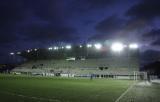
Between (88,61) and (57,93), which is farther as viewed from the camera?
(88,61)

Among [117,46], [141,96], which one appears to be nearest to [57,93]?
[141,96]

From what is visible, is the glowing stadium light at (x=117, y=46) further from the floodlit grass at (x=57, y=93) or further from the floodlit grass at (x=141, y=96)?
the floodlit grass at (x=141, y=96)

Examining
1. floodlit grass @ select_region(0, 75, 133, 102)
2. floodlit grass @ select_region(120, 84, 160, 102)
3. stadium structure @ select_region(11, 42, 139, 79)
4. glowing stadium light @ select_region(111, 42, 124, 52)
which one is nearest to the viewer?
floodlit grass @ select_region(0, 75, 133, 102)

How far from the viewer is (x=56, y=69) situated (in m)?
83.6

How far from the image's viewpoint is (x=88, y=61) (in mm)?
81875

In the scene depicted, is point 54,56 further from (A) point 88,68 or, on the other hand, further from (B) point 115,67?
(B) point 115,67

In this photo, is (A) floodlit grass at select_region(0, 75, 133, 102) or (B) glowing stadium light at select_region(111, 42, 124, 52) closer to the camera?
(A) floodlit grass at select_region(0, 75, 133, 102)

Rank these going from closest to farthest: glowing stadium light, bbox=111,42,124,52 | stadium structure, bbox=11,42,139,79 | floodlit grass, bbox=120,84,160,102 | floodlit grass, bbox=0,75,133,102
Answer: floodlit grass, bbox=0,75,133,102
floodlit grass, bbox=120,84,160,102
glowing stadium light, bbox=111,42,124,52
stadium structure, bbox=11,42,139,79

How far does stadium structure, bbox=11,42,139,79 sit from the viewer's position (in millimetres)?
70062

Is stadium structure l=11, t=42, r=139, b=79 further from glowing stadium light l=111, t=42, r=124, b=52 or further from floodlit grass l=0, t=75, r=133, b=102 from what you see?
floodlit grass l=0, t=75, r=133, b=102

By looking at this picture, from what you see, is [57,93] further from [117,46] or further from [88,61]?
[88,61]

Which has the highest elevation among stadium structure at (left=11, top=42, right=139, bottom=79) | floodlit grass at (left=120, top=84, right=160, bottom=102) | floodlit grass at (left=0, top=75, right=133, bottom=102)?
stadium structure at (left=11, top=42, right=139, bottom=79)

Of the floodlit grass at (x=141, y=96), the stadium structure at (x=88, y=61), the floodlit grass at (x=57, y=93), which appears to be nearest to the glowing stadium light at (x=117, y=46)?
the stadium structure at (x=88, y=61)

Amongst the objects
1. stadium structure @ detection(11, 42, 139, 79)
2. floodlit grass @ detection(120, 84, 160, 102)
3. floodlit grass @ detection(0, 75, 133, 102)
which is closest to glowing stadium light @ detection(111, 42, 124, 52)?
stadium structure @ detection(11, 42, 139, 79)
